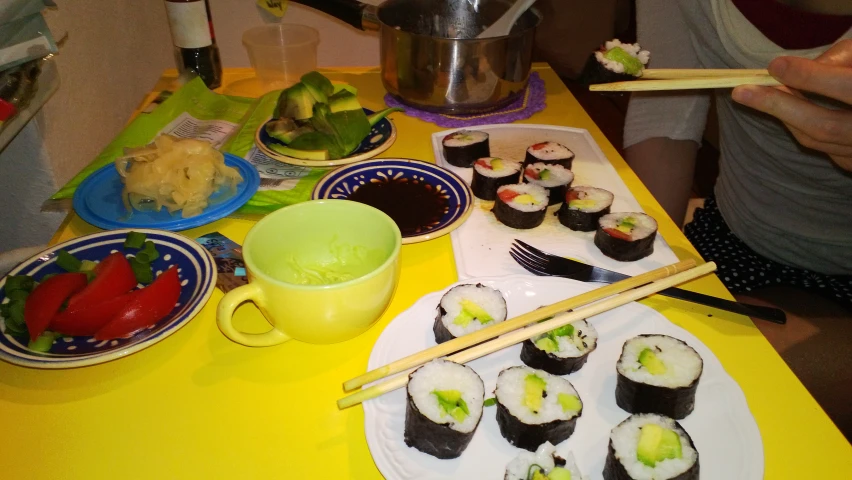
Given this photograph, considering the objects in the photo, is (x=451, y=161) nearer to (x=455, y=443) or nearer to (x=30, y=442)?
(x=455, y=443)

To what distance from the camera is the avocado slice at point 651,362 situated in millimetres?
762

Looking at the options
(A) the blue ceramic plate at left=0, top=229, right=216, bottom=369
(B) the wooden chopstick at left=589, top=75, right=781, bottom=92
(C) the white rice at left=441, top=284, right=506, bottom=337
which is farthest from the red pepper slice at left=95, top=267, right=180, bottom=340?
(B) the wooden chopstick at left=589, top=75, right=781, bottom=92

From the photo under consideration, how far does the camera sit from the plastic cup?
187cm

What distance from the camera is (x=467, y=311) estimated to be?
0.86m

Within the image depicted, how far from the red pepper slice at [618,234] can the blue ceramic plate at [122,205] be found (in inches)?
29.3

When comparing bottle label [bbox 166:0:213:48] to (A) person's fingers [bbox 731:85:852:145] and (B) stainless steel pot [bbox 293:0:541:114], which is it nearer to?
(B) stainless steel pot [bbox 293:0:541:114]

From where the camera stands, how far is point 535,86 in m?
1.84

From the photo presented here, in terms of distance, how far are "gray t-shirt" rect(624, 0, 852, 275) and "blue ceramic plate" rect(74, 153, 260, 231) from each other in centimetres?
132

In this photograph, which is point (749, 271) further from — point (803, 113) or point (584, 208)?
point (584, 208)

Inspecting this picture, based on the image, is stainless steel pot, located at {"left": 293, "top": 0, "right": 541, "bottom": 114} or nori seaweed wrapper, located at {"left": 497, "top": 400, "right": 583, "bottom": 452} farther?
stainless steel pot, located at {"left": 293, "top": 0, "right": 541, "bottom": 114}

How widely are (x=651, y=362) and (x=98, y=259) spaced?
0.93 metres

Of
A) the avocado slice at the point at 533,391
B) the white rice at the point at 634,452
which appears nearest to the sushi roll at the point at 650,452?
the white rice at the point at 634,452

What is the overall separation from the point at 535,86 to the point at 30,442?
1632mm

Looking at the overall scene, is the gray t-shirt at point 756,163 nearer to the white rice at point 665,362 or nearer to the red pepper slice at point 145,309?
the white rice at point 665,362
